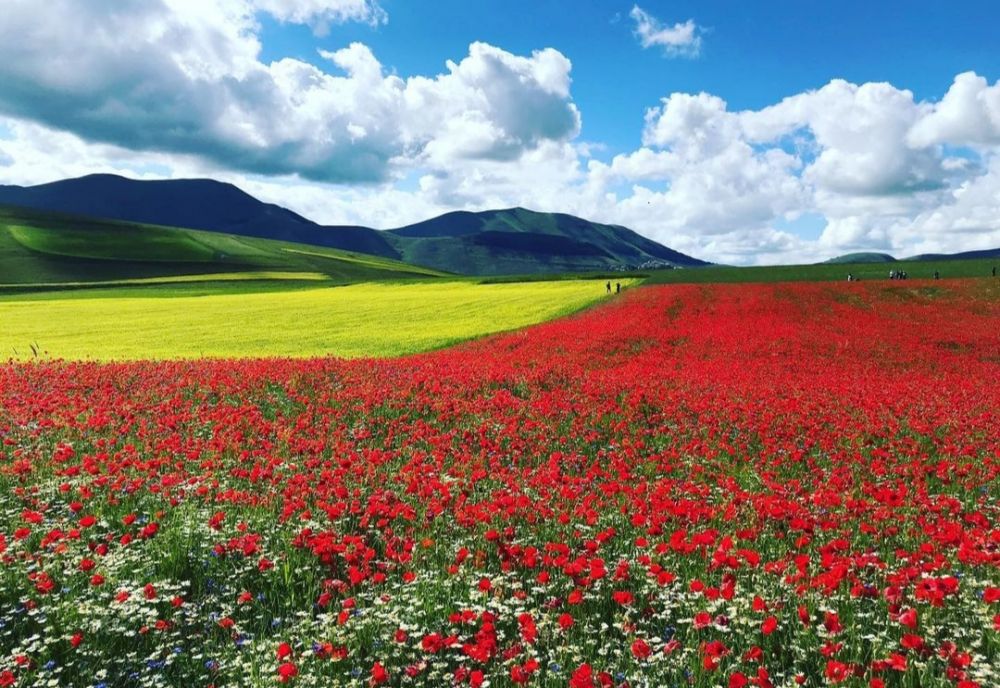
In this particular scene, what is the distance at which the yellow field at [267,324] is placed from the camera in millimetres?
36375

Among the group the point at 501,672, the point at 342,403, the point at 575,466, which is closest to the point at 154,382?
the point at 342,403

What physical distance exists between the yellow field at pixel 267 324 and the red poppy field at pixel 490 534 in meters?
17.0

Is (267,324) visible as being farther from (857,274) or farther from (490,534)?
(857,274)

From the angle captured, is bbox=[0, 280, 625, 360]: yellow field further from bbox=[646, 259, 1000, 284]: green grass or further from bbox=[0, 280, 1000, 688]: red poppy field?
bbox=[646, 259, 1000, 284]: green grass

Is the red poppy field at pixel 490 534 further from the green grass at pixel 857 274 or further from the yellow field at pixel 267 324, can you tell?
the green grass at pixel 857 274

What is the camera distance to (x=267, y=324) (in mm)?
48750

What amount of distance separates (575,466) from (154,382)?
13848 millimetres

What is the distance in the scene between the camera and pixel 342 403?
17.2 m

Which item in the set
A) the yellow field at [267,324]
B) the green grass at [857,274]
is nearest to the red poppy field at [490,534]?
the yellow field at [267,324]

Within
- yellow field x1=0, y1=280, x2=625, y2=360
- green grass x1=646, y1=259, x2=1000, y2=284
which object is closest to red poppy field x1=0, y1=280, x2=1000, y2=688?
yellow field x1=0, y1=280, x2=625, y2=360

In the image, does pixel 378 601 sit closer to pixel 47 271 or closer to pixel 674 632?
pixel 674 632

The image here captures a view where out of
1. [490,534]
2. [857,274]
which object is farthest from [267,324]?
[857,274]

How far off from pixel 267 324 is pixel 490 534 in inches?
1781

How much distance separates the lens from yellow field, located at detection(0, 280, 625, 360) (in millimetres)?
36375
